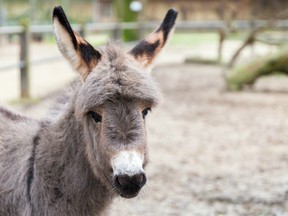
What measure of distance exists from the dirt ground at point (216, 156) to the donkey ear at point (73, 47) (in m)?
0.51

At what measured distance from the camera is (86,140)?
3422 millimetres

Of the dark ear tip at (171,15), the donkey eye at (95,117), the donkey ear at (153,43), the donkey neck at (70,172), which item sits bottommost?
the donkey neck at (70,172)

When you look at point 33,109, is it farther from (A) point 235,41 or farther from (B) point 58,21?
(A) point 235,41

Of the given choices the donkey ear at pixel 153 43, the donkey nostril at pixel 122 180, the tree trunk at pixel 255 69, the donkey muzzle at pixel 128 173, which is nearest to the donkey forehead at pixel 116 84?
the donkey ear at pixel 153 43

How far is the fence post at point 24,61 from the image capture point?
11273 mm

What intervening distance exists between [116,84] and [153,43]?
0.59 metres

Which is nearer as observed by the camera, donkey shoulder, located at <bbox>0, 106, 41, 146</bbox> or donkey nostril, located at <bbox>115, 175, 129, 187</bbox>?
donkey nostril, located at <bbox>115, 175, 129, 187</bbox>

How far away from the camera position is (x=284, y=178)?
6.53m

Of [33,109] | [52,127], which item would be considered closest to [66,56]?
[52,127]

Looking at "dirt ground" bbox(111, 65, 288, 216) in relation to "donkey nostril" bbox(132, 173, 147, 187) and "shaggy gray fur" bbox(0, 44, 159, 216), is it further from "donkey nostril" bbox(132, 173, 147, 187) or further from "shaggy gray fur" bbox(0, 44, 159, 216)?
"donkey nostril" bbox(132, 173, 147, 187)

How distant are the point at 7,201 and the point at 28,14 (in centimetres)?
2222

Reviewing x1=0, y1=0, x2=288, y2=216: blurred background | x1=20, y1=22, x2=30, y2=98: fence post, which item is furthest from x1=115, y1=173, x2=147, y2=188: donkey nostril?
x1=20, y1=22, x2=30, y2=98: fence post

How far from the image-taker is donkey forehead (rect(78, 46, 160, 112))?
321 cm

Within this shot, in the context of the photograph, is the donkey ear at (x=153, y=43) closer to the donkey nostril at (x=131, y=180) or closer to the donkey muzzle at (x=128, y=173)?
the donkey muzzle at (x=128, y=173)
